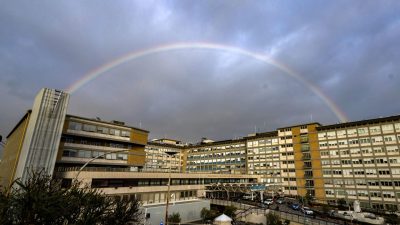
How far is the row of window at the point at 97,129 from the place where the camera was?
5003cm

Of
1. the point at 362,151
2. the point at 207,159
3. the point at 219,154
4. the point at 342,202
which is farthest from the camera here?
the point at 207,159

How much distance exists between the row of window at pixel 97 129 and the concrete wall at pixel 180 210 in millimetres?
22796

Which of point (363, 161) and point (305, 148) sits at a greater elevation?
point (305, 148)

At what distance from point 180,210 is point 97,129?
25.8 meters

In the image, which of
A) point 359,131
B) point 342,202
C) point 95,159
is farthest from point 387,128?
point 95,159

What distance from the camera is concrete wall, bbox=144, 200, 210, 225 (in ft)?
122

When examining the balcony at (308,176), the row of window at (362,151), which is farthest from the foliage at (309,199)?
the row of window at (362,151)

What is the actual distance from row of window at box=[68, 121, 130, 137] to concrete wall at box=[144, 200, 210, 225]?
22796 millimetres

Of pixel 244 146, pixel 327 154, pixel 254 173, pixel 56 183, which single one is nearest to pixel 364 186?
pixel 327 154

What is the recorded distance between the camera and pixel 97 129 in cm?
5394

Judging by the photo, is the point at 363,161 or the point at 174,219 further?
the point at 363,161

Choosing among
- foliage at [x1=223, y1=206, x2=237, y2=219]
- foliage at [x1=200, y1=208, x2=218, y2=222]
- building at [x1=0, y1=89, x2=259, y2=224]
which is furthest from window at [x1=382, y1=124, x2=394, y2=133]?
foliage at [x1=200, y1=208, x2=218, y2=222]

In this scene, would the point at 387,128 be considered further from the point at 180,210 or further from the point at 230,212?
the point at 180,210

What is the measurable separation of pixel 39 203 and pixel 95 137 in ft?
135
